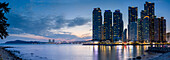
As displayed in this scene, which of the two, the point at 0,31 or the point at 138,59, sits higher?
the point at 0,31

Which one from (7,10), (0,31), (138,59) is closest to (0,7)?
(7,10)

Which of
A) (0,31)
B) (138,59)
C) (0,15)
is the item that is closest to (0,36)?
(0,31)

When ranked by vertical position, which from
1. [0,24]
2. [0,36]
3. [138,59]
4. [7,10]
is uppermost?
[7,10]

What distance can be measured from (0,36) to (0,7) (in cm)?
457

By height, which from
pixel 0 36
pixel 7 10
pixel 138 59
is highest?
pixel 7 10

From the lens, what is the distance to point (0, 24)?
25141mm

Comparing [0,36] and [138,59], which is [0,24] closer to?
[0,36]

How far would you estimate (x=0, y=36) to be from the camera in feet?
85.4

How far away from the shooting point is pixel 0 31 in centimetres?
2564

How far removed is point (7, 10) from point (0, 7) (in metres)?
1.12

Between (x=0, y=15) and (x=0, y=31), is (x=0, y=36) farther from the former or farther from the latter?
(x=0, y=15)

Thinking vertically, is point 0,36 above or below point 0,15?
below

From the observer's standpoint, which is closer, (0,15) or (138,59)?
(0,15)

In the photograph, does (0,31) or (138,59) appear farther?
(138,59)
